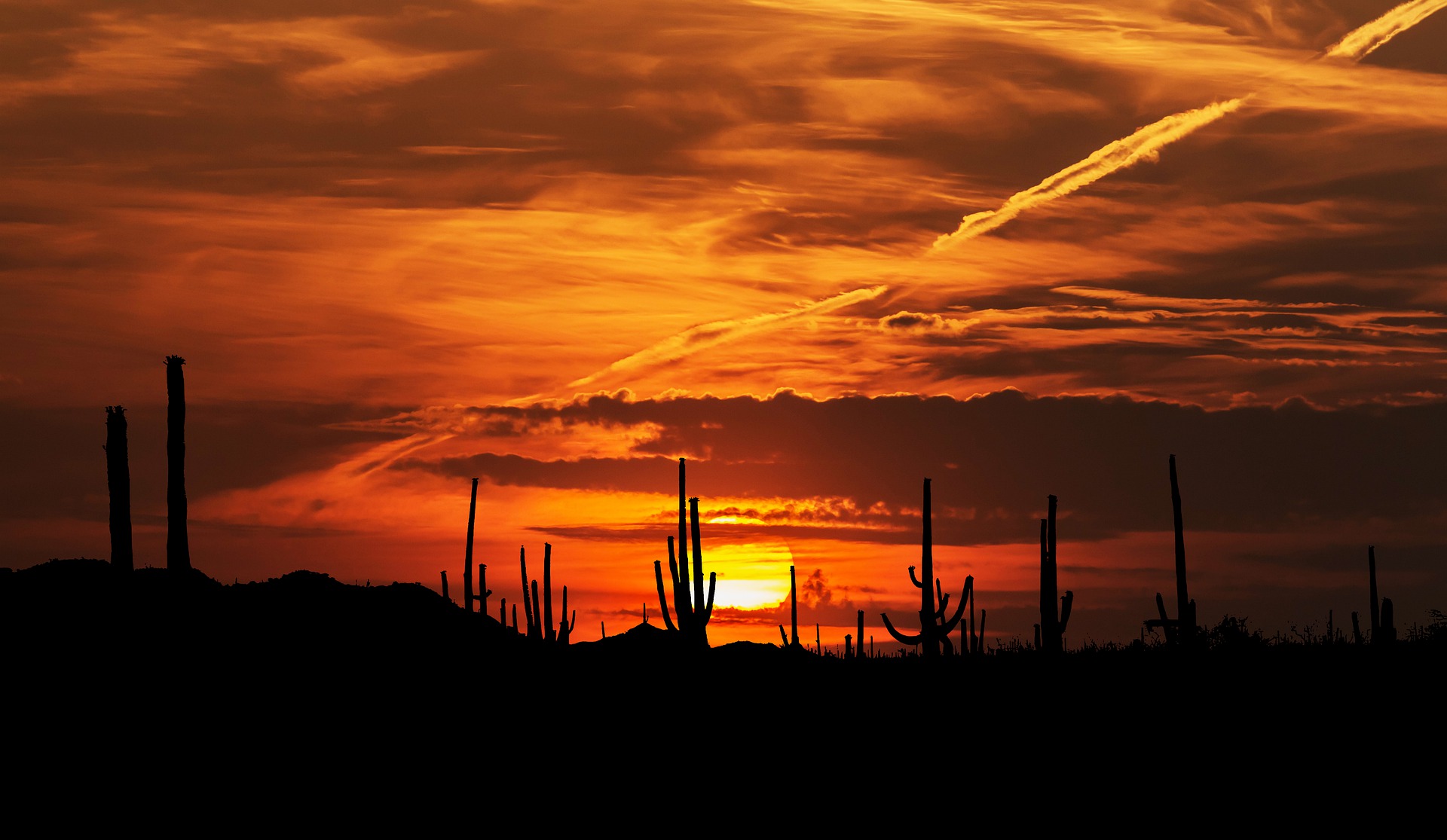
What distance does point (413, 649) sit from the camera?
1380 inches

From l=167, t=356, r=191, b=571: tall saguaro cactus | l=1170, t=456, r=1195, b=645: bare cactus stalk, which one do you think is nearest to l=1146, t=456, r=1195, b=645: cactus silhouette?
l=1170, t=456, r=1195, b=645: bare cactus stalk

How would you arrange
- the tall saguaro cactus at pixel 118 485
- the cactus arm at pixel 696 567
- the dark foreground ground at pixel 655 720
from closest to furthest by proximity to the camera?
1. the dark foreground ground at pixel 655 720
2. the tall saguaro cactus at pixel 118 485
3. the cactus arm at pixel 696 567

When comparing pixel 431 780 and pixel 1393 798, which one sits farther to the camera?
pixel 431 780

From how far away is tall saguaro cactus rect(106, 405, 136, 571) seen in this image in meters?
31.6

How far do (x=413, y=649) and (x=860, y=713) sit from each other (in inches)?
466

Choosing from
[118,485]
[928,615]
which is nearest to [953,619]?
[928,615]

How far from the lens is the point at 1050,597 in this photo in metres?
37.5

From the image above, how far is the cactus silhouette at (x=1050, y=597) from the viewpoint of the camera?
36750 mm

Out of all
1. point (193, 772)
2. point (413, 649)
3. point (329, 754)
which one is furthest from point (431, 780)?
point (413, 649)

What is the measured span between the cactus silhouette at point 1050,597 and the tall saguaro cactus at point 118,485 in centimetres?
2167

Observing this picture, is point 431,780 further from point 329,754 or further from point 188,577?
point 188,577

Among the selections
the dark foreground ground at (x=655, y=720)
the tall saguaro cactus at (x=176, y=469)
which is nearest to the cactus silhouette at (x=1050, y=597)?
the dark foreground ground at (x=655, y=720)

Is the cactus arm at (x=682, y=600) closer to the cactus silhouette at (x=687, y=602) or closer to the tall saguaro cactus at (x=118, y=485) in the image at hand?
the cactus silhouette at (x=687, y=602)

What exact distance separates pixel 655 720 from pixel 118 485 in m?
12.8
